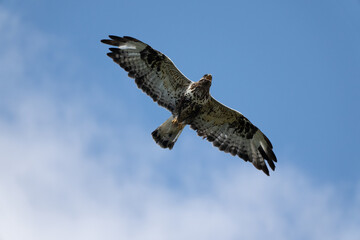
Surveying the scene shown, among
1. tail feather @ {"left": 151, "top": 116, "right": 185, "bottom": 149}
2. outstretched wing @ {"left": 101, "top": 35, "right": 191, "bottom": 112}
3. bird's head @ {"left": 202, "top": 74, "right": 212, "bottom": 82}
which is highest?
bird's head @ {"left": 202, "top": 74, "right": 212, "bottom": 82}

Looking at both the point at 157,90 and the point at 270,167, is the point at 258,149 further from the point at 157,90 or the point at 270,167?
the point at 157,90

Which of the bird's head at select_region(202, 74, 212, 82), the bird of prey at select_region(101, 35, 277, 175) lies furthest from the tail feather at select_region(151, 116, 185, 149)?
the bird's head at select_region(202, 74, 212, 82)

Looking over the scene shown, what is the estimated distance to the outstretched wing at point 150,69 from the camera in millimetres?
14250

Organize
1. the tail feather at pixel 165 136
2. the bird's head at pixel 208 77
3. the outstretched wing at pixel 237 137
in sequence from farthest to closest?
the outstretched wing at pixel 237 137 → the tail feather at pixel 165 136 → the bird's head at pixel 208 77

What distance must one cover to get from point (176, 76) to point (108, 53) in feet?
5.71

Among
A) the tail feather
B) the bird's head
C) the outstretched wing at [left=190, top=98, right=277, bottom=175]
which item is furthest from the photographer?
the outstretched wing at [left=190, top=98, right=277, bottom=175]

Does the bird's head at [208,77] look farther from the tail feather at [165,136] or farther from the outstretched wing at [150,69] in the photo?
the tail feather at [165,136]

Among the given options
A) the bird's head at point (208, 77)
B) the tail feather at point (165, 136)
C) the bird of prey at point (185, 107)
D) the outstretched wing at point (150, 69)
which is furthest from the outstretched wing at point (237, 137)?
the bird's head at point (208, 77)

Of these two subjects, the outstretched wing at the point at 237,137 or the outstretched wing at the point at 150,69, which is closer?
the outstretched wing at the point at 150,69

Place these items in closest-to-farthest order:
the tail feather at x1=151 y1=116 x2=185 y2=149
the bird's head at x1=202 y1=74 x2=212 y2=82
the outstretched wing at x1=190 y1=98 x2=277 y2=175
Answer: the bird's head at x1=202 y1=74 x2=212 y2=82, the tail feather at x1=151 y1=116 x2=185 y2=149, the outstretched wing at x1=190 y1=98 x2=277 y2=175

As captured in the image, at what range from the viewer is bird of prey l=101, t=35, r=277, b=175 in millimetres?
14266

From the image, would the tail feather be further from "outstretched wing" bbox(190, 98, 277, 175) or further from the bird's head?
the bird's head

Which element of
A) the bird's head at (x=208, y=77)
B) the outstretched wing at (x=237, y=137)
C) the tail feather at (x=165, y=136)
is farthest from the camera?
the outstretched wing at (x=237, y=137)

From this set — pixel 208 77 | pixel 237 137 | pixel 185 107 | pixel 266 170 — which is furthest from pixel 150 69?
pixel 266 170
